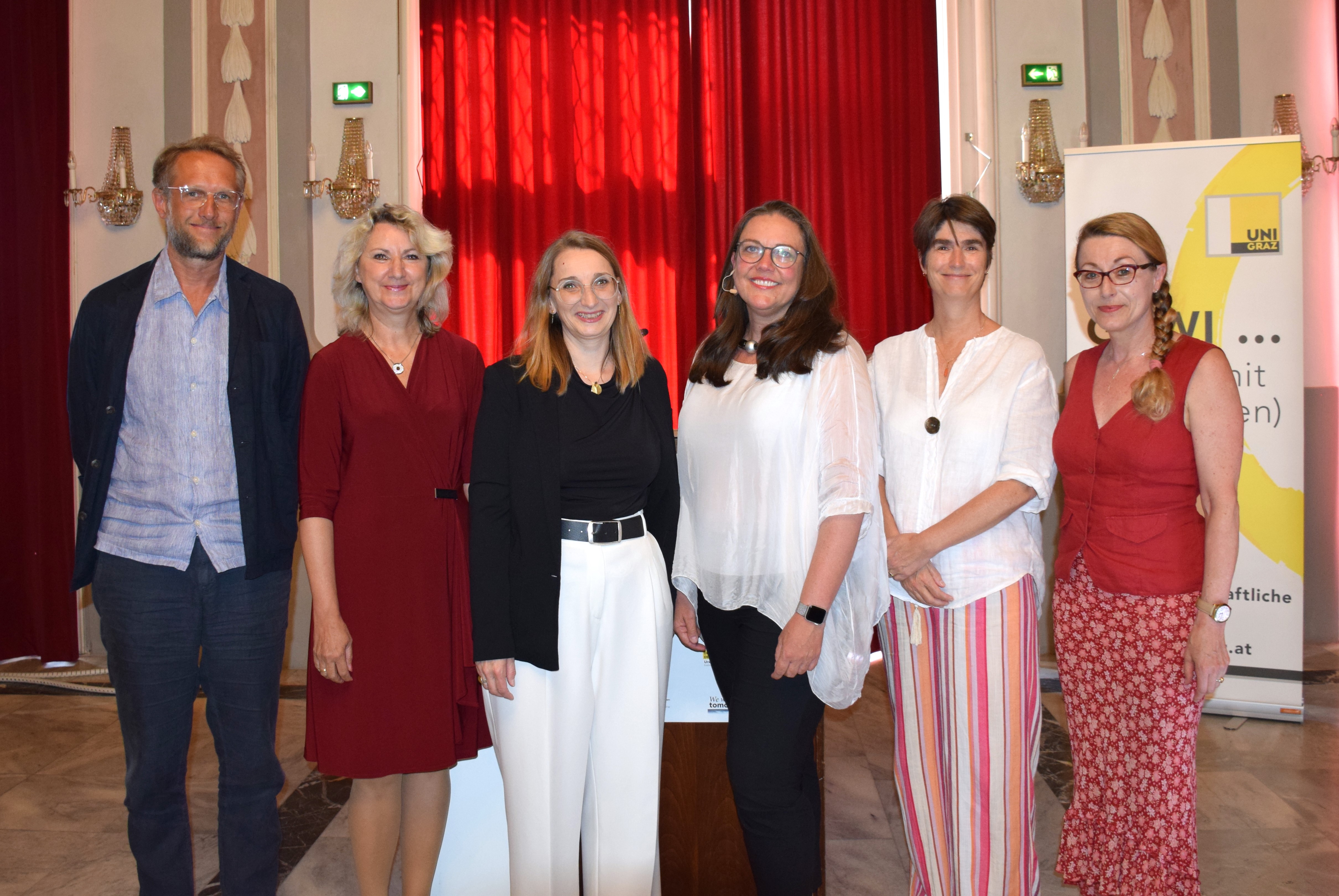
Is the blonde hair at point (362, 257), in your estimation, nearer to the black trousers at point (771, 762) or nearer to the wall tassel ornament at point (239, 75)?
the black trousers at point (771, 762)

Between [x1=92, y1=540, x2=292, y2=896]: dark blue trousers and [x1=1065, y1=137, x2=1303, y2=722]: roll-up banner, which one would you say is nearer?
[x1=92, y1=540, x2=292, y2=896]: dark blue trousers

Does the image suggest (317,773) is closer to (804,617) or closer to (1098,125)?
(804,617)

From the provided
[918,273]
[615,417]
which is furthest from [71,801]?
[918,273]

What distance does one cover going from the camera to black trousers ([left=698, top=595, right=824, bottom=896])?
1804 millimetres

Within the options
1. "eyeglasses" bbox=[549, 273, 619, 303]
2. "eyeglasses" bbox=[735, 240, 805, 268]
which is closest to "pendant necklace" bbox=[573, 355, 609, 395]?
"eyeglasses" bbox=[549, 273, 619, 303]

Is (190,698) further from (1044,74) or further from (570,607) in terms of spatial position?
(1044,74)

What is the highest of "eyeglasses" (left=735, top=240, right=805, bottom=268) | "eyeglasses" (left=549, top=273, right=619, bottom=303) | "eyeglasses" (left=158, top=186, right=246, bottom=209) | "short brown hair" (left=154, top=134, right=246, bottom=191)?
"short brown hair" (left=154, top=134, right=246, bottom=191)

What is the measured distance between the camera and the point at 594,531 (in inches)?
72.3

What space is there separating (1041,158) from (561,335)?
3285 mm

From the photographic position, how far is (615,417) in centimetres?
191

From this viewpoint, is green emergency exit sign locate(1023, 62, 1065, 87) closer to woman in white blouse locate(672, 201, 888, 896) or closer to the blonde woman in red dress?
woman in white blouse locate(672, 201, 888, 896)

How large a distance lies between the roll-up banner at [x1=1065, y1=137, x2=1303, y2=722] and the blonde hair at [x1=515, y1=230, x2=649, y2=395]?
2.48 m

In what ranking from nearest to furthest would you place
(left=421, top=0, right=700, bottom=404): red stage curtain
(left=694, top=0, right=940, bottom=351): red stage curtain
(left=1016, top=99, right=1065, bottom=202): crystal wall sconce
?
(left=1016, top=99, right=1065, bottom=202): crystal wall sconce, (left=694, top=0, right=940, bottom=351): red stage curtain, (left=421, top=0, right=700, bottom=404): red stage curtain

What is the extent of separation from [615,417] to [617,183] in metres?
3.26
